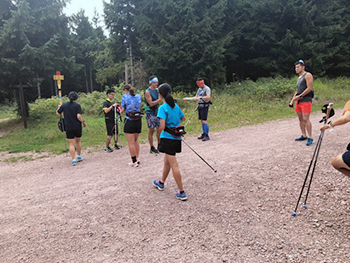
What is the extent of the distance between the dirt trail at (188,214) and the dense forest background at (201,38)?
10858mm

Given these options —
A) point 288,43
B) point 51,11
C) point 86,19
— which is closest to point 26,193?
point 51,11

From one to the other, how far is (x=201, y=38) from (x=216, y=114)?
7664 mm

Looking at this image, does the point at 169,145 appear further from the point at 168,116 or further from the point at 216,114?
the point at 216,114

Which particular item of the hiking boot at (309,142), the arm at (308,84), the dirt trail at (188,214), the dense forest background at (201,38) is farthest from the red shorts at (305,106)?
the dense forest background at (201,38)

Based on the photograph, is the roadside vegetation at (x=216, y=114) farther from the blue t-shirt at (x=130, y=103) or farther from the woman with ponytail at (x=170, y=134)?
the woman with ponytail at (x=170, y=134)

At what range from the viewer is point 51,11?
1375 cm

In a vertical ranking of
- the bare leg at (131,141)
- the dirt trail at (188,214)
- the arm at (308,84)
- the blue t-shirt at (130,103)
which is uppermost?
the arm at (308,84)

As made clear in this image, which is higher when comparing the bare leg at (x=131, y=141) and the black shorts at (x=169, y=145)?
the black shorts at (x=169, y=145)

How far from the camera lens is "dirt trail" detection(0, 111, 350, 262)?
299 cm

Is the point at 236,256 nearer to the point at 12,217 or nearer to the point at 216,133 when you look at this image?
the point at 12,217

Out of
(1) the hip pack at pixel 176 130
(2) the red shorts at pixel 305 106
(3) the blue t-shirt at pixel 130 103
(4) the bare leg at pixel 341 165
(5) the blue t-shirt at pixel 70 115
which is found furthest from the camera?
(5) the blue t-shirt at pixel 70 115

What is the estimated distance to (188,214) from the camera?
3783 millimetres

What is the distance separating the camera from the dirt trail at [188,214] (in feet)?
9.81

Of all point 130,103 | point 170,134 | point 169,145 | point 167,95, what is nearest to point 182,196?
point 169,145
